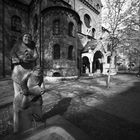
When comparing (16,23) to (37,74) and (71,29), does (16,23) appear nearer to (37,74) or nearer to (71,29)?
(71,29)

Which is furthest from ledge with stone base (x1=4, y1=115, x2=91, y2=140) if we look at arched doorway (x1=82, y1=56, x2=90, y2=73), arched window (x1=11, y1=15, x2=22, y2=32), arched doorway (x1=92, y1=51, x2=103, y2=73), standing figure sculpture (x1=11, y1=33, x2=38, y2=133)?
arched doorway (x1=92, y1=51, x2=103, y2=73)

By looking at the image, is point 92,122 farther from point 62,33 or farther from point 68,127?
point 62,33

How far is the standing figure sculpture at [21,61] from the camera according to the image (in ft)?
6.72

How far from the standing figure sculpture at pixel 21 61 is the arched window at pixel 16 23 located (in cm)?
1619

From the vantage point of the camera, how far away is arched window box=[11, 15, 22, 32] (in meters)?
15.2

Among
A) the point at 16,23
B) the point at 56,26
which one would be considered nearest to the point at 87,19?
the point at 56,26

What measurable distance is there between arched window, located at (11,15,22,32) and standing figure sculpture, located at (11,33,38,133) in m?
16.2

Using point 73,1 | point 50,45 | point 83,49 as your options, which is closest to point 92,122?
point 50,45

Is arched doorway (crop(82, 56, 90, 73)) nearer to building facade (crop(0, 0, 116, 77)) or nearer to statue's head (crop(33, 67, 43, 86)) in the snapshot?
building facade (crop(0, 0, 116, 77))

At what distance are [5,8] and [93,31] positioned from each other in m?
17.0

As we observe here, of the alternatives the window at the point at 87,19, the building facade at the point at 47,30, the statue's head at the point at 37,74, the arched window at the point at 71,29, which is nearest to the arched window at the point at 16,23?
the building facade at the point at 47,30

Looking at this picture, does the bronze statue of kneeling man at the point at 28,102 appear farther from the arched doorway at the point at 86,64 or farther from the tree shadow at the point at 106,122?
the arched doorway at the point at 86,64

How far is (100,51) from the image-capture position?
60.5 feet

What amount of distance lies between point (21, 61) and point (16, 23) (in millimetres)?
17218
